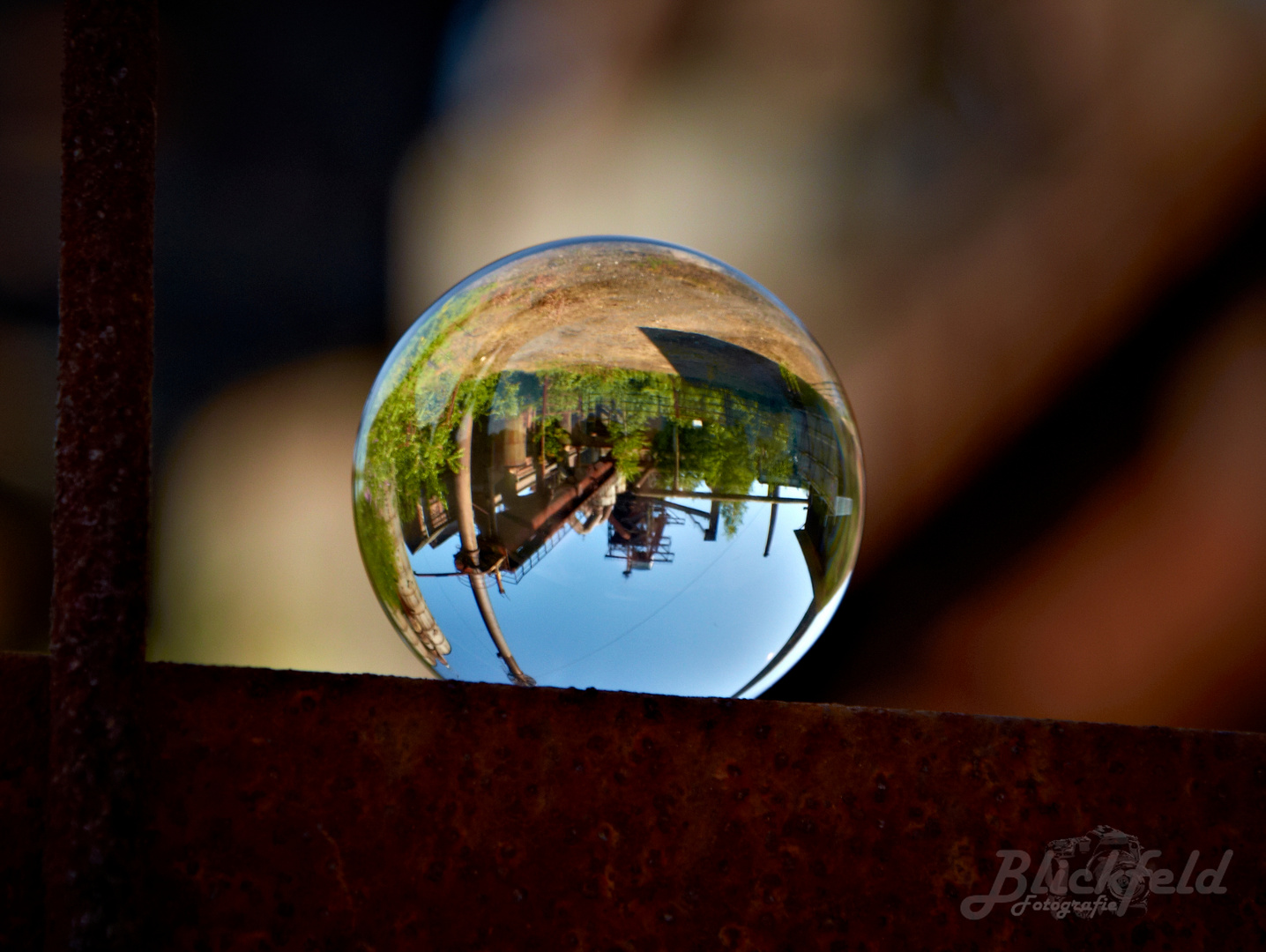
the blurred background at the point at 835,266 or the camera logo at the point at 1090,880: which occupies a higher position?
the blurred background at the point at 835,266

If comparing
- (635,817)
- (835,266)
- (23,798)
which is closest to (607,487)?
(635,817)

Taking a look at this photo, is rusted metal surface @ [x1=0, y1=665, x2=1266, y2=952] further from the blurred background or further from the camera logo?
the blurred background

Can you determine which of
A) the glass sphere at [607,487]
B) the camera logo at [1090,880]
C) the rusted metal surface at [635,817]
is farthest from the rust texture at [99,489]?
the camera logo at [1090,880]

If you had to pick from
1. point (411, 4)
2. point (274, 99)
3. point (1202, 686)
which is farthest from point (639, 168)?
point (1202, 686)

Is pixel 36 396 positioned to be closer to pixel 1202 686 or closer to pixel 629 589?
pixel 629 589

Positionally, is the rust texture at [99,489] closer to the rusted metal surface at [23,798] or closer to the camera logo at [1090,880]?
the rusted metal surface at [23,798]

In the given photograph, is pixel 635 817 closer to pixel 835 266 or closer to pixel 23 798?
pixel 23 798
